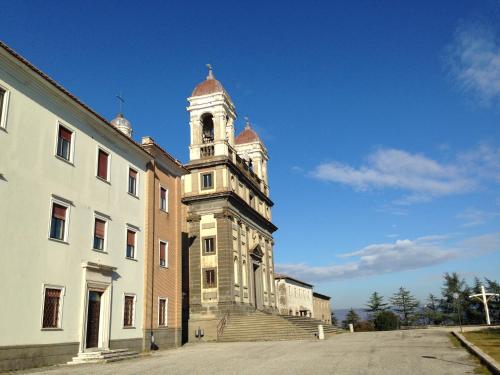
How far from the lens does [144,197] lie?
25484 millimetres

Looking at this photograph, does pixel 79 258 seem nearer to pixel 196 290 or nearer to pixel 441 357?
pixel 441 357

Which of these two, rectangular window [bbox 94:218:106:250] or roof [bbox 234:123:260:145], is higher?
roof [bbox 234:123:260:145]

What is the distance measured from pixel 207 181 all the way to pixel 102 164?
17.3 meters

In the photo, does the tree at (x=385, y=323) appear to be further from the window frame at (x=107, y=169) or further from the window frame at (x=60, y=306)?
the window frame at (x=60, y=306)

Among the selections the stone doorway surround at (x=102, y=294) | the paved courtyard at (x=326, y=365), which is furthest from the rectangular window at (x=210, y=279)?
the paved courtyard at (x=326, y=365)

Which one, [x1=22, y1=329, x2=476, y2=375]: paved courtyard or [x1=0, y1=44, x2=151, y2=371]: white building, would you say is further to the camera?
[x1=0, y1=44, x2=151, y2=371]: white building

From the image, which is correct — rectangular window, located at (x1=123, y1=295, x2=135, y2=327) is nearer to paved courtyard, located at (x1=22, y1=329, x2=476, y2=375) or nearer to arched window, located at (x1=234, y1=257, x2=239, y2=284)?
paved courtyard, located at (x1=22, y1=329, x2=476, y2=375)

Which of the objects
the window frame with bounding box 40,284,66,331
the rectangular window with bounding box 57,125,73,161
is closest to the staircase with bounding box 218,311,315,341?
the window frame with bounding box 40,284,66,331

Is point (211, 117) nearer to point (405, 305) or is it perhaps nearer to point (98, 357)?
point (98, 357)

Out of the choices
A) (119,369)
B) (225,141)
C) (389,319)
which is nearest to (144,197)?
(119,369)

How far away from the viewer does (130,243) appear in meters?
23.7

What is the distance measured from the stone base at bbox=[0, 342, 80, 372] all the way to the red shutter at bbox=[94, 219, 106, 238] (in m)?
4.85

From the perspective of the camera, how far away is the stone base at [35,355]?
589 inches

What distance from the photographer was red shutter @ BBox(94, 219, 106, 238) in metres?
20.9
